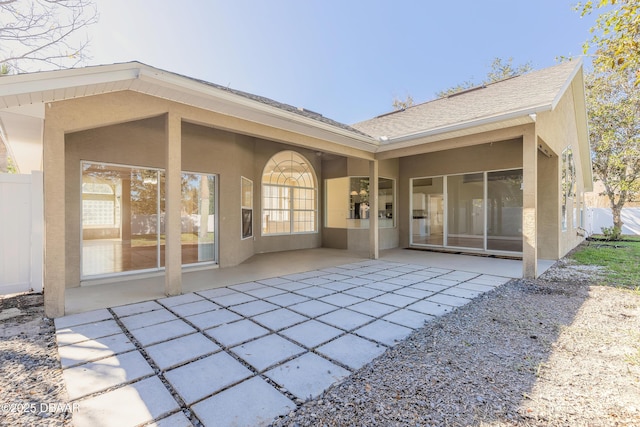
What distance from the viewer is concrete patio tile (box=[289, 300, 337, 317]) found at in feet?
13.0

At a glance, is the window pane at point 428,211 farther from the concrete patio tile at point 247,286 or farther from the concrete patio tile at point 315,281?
the concrete patio tile at point 247,286

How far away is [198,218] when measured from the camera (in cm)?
685

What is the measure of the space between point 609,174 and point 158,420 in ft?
70.3

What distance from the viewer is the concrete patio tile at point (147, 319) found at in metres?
3.48

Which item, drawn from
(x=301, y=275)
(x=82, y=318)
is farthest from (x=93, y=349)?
(x=301, y=275)

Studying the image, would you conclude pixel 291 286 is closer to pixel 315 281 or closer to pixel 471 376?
pixel 315 281

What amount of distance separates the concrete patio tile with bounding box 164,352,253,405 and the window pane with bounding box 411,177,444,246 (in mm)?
9129

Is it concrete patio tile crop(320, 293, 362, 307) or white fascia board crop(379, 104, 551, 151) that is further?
white fascia board crop(379, 104, 551, 151)

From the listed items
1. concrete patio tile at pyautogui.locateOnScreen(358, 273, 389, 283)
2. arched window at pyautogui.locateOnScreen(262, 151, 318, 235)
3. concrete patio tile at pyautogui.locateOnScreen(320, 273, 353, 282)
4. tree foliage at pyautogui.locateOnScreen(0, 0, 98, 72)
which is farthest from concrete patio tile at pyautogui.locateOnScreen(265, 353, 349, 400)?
tree foliage at pyautogui.locateOnScreen(0, 0, 98, 72)

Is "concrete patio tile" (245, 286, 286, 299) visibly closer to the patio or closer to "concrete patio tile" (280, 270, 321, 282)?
the patio

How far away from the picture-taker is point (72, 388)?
223cm

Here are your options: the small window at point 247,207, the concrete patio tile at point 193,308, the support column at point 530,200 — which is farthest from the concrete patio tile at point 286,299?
the support column at point 530,200

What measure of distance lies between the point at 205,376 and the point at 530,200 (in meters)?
6.44

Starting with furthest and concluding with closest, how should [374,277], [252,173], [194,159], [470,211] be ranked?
[470,211] → [252,173] → [194,159] → [374,277]
